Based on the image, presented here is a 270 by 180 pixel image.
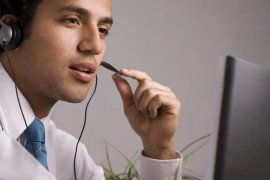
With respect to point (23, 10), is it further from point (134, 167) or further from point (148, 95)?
point (134, 167)

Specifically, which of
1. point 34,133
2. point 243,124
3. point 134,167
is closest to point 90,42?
Result: point 34,133

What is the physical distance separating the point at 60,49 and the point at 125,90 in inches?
11.0

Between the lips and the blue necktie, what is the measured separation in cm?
19

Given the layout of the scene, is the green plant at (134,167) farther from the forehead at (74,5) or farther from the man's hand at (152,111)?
the forehead at (74,5)

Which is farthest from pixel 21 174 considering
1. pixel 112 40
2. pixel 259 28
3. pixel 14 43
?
pixel 259 28

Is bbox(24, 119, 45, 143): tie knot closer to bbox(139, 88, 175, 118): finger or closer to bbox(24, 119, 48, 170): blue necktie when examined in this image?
bbox(24, 119, 48, 170): blue necktie

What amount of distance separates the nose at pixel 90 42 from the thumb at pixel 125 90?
0.13 meters

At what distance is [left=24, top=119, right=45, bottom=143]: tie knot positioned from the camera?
1.14 m

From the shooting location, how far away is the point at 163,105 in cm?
125

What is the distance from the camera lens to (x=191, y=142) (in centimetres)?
212

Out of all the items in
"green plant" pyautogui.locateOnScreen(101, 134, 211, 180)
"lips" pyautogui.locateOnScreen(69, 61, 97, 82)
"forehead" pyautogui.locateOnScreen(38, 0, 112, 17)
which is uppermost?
"forehead" pyautogui.locateOnScreen(38, 0, 112, 17)

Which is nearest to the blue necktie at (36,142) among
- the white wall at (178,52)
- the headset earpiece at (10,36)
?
the headset earpiece at (10,36)

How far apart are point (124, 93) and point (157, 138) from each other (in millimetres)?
185

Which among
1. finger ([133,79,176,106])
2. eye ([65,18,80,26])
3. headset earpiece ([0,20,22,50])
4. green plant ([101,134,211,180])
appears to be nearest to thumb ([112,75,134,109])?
finger ([133,79,176,106])
